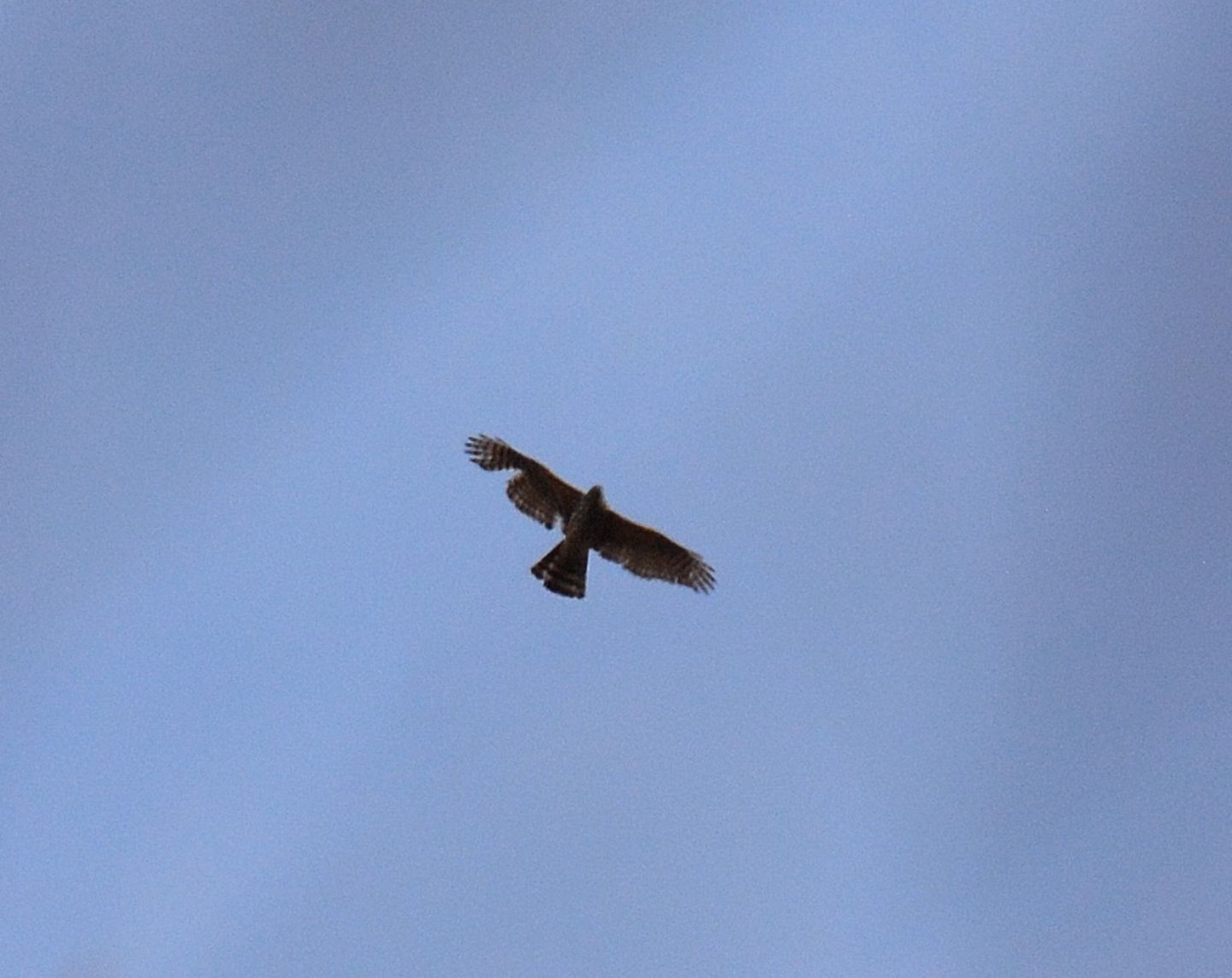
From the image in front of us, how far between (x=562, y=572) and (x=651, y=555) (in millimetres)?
1818

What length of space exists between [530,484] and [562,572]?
71.5 inches

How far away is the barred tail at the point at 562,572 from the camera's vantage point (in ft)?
105

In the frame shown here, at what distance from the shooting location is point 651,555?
32406 mm

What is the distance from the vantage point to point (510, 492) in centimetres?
3238

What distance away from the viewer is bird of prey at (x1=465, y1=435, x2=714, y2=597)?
31.8 metres

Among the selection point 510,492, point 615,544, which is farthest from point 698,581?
point 510,492

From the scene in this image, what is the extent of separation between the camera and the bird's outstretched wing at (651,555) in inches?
1259

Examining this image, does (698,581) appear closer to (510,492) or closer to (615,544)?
(615,544)

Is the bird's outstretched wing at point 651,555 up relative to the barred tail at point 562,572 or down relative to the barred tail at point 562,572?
up

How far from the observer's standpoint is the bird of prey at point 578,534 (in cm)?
3178

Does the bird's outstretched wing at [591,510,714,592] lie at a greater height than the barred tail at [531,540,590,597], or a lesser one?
greater

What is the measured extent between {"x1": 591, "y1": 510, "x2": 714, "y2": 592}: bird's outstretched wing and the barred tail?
24.9 inches

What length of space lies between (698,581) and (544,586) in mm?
3049

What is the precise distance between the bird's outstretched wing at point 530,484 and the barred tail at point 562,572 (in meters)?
0.71
